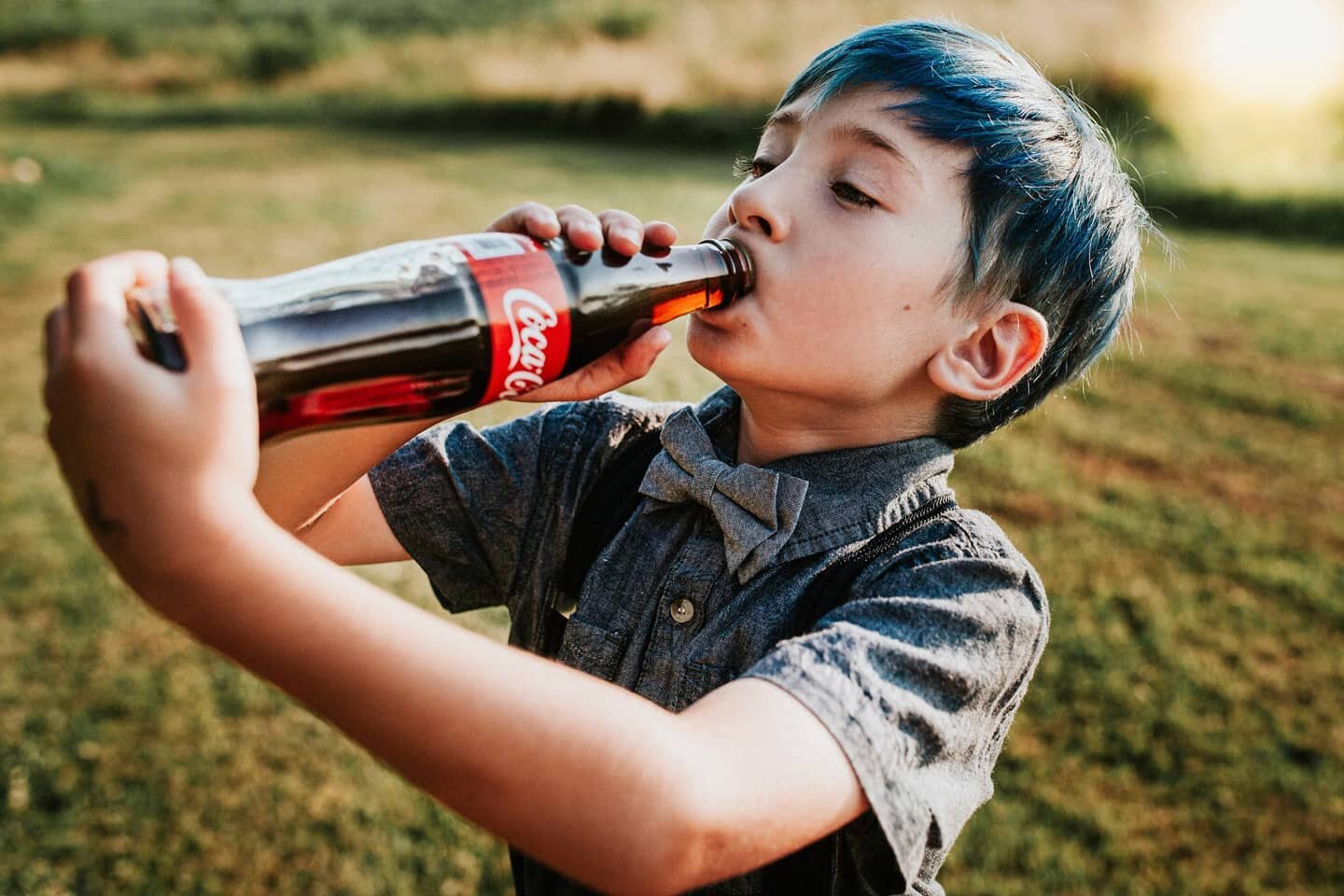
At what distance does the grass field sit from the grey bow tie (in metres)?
1.84

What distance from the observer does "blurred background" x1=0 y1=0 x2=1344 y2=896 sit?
9.95 feet

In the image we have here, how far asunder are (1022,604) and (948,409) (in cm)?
46

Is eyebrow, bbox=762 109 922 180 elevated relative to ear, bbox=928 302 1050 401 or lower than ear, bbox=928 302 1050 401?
elevated

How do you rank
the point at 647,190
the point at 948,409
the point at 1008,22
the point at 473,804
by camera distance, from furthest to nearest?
1. the point at 1008,22
2. the point at 647,190
3. the point at 948,409
4. the point at 473,804

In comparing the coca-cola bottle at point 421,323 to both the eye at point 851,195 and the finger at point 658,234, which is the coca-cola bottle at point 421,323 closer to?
the finger at point 658,234

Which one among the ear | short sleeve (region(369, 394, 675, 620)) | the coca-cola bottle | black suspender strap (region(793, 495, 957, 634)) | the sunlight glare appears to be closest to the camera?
the coca-cola bottle

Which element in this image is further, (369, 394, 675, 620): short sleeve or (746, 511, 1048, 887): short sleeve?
(369, 394, 675, 620): short sleeve

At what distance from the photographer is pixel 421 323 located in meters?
1.39

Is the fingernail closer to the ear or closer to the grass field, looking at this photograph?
the ear

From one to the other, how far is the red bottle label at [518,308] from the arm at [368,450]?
0.08m

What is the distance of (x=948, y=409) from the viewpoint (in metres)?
1.73

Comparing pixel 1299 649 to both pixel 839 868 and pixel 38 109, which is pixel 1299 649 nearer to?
pixel 839 868

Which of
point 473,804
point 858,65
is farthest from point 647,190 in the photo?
point 473,804

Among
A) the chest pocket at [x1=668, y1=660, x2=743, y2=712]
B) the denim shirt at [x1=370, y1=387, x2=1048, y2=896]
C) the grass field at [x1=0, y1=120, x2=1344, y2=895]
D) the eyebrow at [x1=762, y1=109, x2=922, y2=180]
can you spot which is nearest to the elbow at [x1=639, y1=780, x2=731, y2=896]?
the denim shirt at [x1=370, y1=387, x2=1048, y2=896]
